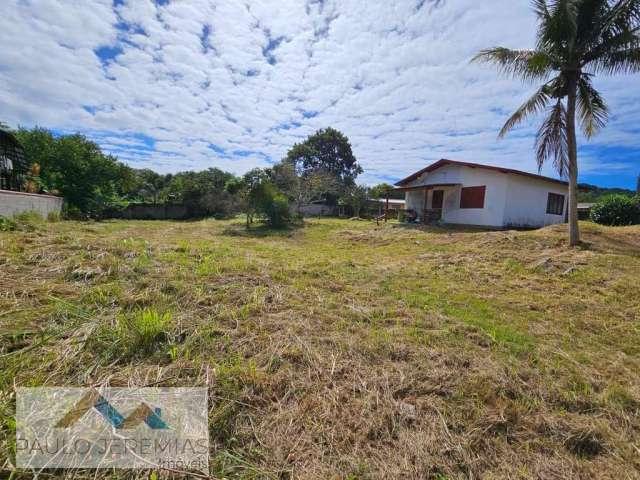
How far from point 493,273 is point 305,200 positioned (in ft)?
57.0

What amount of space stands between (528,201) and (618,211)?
359cm

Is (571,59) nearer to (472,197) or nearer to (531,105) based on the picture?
(531,105)

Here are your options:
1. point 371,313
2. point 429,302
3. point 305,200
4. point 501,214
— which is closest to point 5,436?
point 371,313

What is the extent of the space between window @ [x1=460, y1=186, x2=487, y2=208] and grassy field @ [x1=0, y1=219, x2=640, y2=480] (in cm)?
1063

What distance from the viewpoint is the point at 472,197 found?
49.0 feet

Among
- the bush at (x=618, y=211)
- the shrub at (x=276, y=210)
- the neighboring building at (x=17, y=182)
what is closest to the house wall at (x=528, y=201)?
the bush at (x=618, y=211)

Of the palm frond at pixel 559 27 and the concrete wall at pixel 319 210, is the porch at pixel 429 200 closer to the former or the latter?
the palm frond at pixel 559 27

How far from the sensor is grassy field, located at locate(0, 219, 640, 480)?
1.69 metres

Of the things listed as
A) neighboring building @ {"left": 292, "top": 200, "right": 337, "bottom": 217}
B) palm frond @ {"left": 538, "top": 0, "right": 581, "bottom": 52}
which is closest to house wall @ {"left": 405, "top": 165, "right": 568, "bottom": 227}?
palm frond @ {"left": 538, "top": 0, "right": 581, "bottom": 52}

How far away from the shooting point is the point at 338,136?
3794 cm

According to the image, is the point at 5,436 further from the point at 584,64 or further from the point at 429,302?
the point at 584,64

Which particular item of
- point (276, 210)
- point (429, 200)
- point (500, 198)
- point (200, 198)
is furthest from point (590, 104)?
point (200, 198)

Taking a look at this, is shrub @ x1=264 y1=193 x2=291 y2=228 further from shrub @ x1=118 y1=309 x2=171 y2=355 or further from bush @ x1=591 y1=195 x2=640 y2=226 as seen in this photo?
bush @ x1=591 y1=195 x2=640 y2=226

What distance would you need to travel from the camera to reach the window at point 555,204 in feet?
50.5
